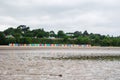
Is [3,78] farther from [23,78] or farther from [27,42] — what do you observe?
[27,42]

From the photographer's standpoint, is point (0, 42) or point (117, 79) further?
point (0, 42)

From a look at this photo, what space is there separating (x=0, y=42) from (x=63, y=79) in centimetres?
14360

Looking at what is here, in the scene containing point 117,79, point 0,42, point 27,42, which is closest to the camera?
point 117,79

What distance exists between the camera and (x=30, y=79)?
31.3 m

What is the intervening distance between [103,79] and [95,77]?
1536mm

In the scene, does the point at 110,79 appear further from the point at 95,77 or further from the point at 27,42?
the point at 27,42

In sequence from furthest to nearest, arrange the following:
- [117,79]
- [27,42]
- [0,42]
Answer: [27,42]
[0,42]
[117,79]

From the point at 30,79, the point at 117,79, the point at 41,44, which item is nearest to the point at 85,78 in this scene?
the point at 117,79

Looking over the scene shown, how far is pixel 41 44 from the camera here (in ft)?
643

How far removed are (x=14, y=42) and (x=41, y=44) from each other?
22281 mm

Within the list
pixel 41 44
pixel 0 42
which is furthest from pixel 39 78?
pixel 41 44

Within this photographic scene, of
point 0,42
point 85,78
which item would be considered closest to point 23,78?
point 85,78

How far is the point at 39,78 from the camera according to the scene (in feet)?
105

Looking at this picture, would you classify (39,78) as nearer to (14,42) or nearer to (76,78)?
(76,78)
